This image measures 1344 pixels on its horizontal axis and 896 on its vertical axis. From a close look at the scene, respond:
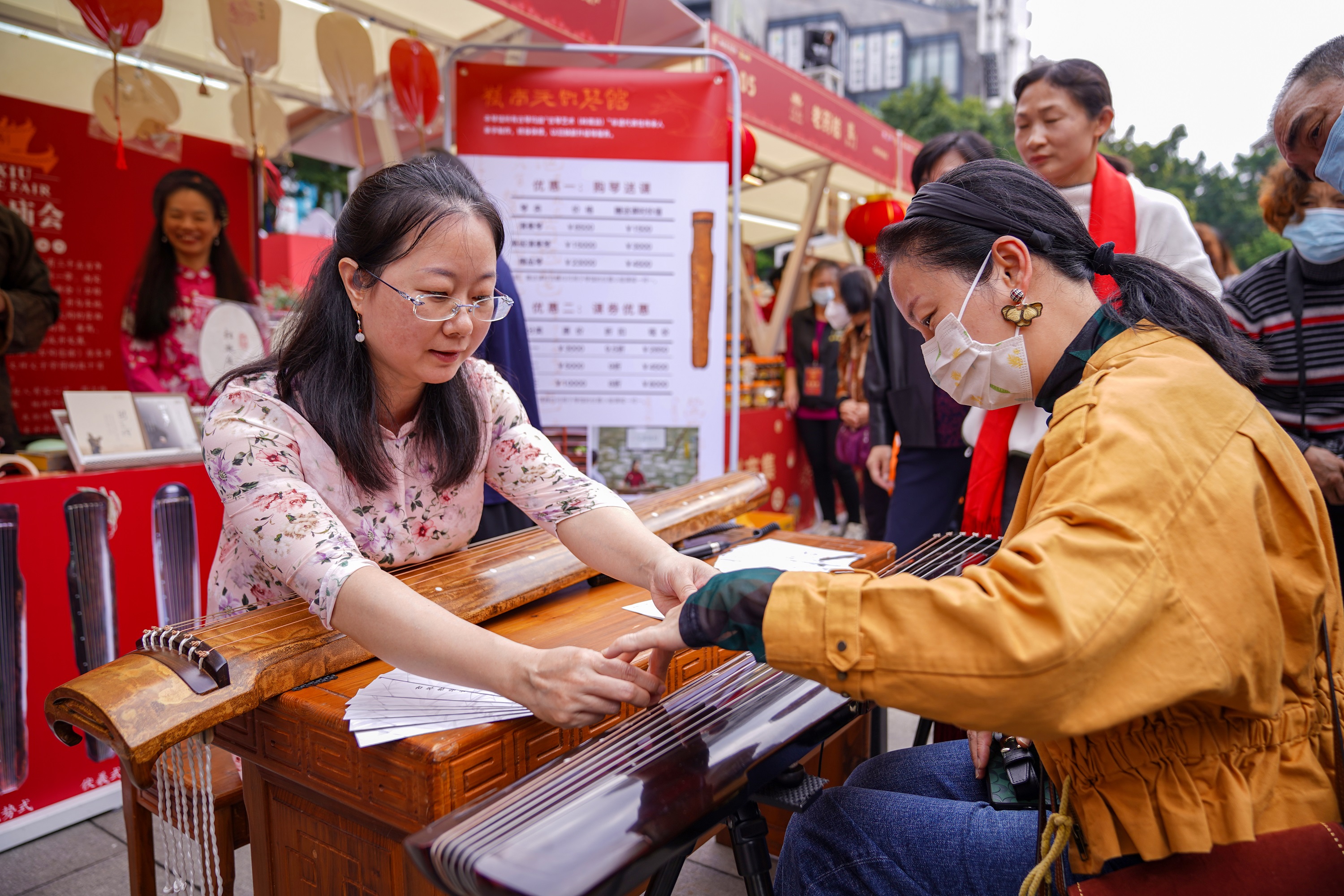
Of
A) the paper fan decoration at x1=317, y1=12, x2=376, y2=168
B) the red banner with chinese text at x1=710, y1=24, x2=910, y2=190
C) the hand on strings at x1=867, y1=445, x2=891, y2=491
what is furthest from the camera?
the red banner with chinese text at x1=710, y1=24, x2=910, y2=190

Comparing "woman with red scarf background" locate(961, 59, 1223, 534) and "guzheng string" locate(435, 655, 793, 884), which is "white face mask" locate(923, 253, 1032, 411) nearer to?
"guzheng string" locate(435, 655, 793, 884)

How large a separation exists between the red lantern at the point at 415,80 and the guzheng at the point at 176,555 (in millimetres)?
1921

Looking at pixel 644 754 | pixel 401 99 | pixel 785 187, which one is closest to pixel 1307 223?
pixel 644 754

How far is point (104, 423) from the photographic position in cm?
273

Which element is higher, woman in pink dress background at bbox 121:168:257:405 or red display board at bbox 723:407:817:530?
woman in pink dress background at bbox 121:168:257:405

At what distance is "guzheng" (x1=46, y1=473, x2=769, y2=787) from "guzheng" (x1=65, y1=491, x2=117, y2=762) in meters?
1.18

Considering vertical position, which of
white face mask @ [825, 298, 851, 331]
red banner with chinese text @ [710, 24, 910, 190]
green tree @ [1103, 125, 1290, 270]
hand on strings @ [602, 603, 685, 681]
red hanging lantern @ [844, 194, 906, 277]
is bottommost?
hand on strings @ [602, 603, 685, 681]

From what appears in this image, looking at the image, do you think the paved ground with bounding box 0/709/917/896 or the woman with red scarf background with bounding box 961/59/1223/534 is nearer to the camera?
the paved ground with bounding box 0/709/917/896

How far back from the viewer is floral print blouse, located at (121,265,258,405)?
363 centimetres

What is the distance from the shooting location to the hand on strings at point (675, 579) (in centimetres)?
148

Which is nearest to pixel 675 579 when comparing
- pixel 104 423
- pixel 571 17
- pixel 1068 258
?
pixel 1068 258

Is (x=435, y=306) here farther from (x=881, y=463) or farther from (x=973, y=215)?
(x=881, y=463)

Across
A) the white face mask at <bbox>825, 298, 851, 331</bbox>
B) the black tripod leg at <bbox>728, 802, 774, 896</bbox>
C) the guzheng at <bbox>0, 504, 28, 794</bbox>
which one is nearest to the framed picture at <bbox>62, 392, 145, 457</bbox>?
the guzheng at <bbox>0, 504, 28, 794</bbox>

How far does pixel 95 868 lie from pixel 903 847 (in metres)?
2.29
